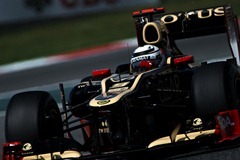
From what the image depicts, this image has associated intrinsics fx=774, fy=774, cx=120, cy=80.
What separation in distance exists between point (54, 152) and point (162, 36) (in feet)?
7.82

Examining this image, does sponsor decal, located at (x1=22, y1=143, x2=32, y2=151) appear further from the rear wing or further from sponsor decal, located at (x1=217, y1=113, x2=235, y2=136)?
the rear wing

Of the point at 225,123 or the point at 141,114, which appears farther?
the point at 141,114

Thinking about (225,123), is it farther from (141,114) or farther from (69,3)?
(69,3)

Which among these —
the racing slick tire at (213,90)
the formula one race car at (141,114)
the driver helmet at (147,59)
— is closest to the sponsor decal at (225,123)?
the formula one race car at (141,114)

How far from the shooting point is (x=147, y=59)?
902cm

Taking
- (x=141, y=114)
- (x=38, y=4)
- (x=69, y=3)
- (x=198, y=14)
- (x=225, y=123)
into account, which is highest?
(x=198, y=14)

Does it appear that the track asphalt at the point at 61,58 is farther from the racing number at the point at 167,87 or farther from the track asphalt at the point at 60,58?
the racing number at the point at 167,87

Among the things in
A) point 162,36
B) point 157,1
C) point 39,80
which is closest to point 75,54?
point 39,80

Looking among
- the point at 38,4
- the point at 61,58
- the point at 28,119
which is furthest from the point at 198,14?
the point at 38,4

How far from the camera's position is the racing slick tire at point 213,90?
7.94 m

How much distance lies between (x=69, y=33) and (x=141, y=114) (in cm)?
1516

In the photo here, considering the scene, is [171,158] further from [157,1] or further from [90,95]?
[157,1]

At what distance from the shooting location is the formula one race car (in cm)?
782

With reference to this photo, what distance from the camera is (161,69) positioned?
28.8ft
